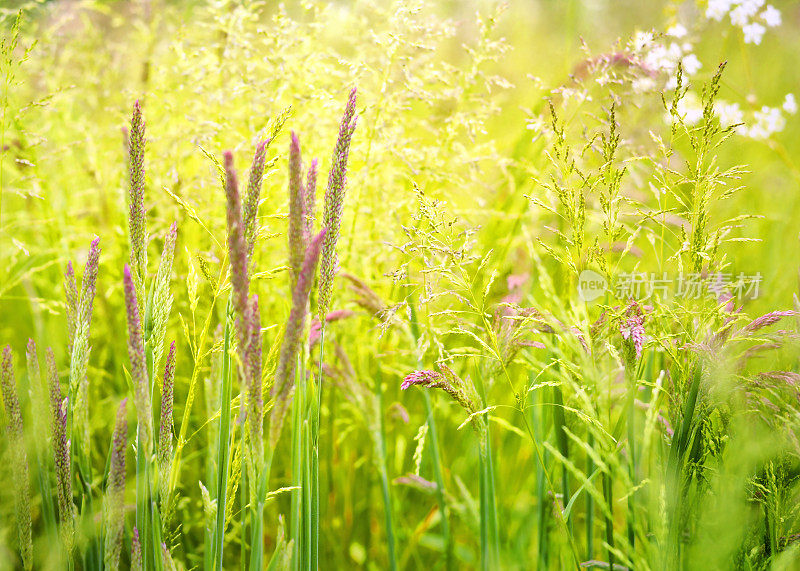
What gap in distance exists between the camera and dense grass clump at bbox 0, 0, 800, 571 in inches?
24.9

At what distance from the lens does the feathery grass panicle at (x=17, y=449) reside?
2.13 feet

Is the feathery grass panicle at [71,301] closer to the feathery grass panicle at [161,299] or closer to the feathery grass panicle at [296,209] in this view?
the feathery grass panicle at [161,299]

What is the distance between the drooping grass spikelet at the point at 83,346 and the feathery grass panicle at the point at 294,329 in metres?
0.23

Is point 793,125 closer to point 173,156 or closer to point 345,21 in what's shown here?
point 345,21

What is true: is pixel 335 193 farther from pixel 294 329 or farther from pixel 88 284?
pixel 88 284

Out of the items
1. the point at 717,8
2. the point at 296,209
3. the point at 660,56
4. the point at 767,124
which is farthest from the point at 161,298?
the point at 767,124

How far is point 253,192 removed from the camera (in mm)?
546

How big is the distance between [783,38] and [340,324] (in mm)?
4098

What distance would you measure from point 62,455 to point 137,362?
0.59ft

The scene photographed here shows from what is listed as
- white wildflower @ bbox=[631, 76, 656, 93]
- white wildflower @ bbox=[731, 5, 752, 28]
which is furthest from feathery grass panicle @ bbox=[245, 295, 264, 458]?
white wildflower @ bbox=[731, 5, 752, 28]

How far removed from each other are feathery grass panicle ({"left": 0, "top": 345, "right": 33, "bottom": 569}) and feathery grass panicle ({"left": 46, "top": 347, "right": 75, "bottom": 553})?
4 cm

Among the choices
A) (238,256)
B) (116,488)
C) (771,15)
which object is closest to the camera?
(238,256)

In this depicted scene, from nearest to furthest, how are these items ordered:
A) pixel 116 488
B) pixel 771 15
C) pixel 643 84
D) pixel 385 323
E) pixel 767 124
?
pixel 116 488 < pixel 385 323 < pixel 643 84 < pixel 771 15 < pixel 767 124

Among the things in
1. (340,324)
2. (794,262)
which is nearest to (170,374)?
(340,324)
